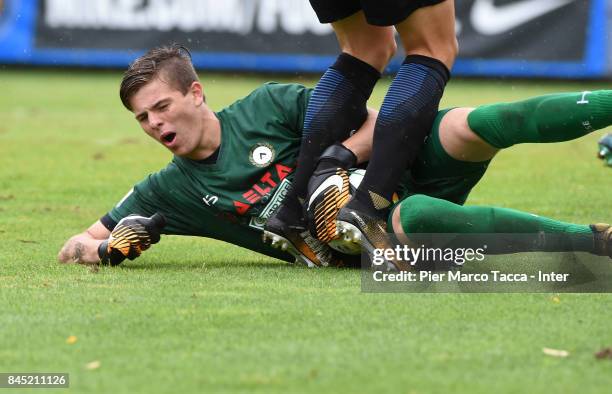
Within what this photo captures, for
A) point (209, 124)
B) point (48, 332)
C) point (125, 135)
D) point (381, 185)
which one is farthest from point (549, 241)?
point (125, 135)

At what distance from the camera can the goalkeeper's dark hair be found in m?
4.51

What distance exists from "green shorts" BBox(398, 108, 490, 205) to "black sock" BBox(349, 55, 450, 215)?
2.9 inches

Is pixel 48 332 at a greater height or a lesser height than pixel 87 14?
lesser

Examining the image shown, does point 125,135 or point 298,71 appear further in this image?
point 298,71

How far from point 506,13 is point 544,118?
1140cm

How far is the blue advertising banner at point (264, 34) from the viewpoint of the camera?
15195 mm

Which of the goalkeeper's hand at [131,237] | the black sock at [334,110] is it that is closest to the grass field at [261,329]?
the goalkeeper's hand at [131,237]

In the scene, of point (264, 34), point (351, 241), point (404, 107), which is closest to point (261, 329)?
point (351, 241)

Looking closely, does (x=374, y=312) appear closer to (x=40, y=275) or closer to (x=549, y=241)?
(x=549, y=241)

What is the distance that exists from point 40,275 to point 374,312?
56.1 inches

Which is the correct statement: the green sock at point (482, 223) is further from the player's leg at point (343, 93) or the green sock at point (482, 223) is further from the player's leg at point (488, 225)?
the player's leg at point (343, 93)

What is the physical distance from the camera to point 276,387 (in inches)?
111

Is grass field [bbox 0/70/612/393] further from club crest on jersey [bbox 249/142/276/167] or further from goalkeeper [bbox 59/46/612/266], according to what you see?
club crest on jersey [bbox 249/142/276/167]

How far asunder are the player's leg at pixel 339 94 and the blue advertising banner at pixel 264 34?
10.4 m
